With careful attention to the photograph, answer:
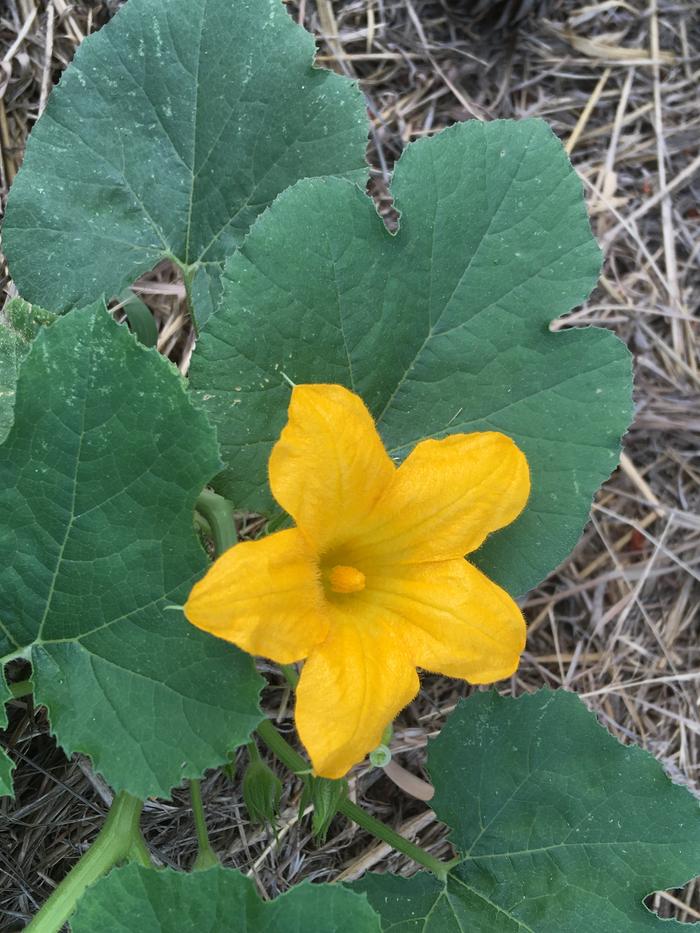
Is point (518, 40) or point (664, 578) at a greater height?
point (518, 40)

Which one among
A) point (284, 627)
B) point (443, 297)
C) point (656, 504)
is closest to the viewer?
point (284, 627)

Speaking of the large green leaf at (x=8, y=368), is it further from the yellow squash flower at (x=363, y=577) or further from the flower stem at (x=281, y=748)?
the yellow squash flower at (x=363, y=577)

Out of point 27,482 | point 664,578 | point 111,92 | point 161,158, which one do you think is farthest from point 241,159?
point 664,578

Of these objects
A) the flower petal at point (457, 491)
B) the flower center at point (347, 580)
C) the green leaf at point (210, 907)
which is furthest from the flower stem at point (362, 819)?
the flower petal at point (457, 491)

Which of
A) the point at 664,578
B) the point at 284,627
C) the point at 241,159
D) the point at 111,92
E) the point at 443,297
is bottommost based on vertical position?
the point at 664,578

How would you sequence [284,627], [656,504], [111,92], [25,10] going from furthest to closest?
[656,504] → [25,10] → [111,92] → [284,627]

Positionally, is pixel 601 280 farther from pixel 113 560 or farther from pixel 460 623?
pixel 113 560

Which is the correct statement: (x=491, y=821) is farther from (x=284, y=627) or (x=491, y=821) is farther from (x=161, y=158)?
(x=161, y=158)
